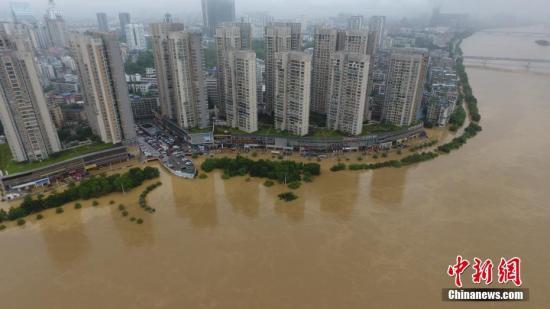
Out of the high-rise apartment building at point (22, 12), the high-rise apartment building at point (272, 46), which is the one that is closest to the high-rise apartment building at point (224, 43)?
the high-rise apartment building at point (272, 46)

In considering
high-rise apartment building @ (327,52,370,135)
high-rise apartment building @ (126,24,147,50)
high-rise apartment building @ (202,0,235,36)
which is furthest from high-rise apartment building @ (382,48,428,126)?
high-rise apartment building @ (202,0,235,36)

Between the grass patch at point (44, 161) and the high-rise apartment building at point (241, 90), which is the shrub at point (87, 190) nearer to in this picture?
the grass patch at point (44, 161)

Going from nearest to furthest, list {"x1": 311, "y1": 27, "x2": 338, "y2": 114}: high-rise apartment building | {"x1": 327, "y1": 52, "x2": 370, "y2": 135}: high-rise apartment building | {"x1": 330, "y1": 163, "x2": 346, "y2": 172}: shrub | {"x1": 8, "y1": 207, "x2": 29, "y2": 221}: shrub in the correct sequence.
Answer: {"x1": 8, "y1": 207, "x2": 29, "y2": 221}: shrub → {"x1": 330, "y1": 163, "x2": 346, "y2": 172}: shrub → {"x1": 327, "y1": 52, "x2": 370, "y2": 135}: high-rise apartment building → {"x1": 311, "y1": 27, "x2": 338, "y2": 114}: high-rise apartment building

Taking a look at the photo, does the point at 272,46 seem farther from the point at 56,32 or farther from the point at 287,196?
the point at 56,32

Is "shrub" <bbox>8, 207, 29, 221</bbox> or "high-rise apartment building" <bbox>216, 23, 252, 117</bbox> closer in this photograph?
"shrub" <bbox>8, 207, 29, 221</bbox>

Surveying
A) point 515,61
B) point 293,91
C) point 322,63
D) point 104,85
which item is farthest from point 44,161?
point 515,61

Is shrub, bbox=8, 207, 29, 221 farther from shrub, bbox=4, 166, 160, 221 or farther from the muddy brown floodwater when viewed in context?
the muddy brown floodwater
